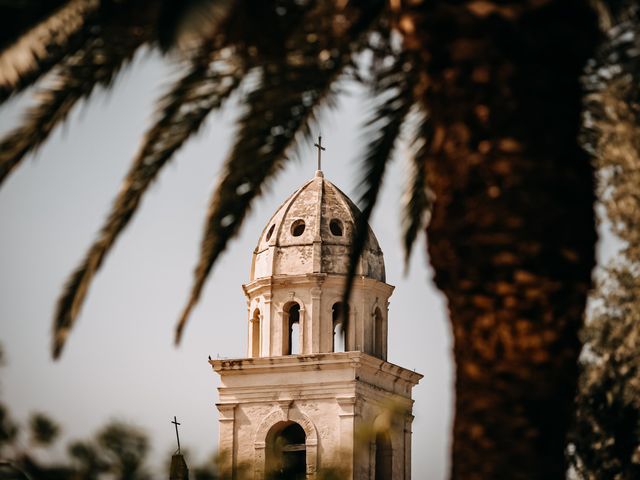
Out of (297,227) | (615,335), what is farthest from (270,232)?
(615,335)

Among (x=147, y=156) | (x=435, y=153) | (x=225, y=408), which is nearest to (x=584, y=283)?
(x=435, y=153)

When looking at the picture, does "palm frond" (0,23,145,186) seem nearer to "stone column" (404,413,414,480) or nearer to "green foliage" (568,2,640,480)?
"green foliage" (568,2,640,480)

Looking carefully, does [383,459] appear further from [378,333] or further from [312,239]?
[312,239]

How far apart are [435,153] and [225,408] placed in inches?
1205

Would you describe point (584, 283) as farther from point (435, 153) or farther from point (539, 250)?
point (435, 153)

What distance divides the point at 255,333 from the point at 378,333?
3177mm

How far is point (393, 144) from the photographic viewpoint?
462 inches

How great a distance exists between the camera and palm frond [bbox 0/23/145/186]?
1066 centimetres

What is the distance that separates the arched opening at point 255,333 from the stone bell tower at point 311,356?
0.03 m

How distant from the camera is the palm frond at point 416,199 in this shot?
1239 cm

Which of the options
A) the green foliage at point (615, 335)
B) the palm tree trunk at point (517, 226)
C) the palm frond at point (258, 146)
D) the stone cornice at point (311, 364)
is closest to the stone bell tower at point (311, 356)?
the stone cornice at point (311, 364)

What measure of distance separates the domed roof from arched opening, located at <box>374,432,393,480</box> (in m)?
4.37

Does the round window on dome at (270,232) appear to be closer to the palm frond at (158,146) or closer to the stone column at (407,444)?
the stone column at (407,444)

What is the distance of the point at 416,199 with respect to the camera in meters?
12.9
